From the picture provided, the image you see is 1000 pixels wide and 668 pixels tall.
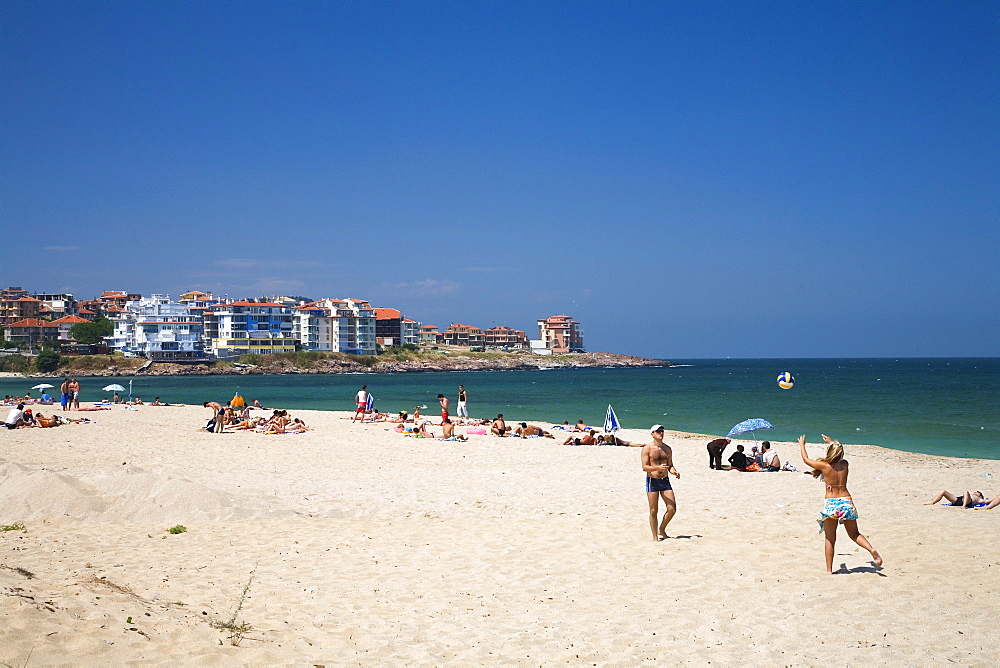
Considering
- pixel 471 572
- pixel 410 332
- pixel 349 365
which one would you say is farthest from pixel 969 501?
pixel 410 332

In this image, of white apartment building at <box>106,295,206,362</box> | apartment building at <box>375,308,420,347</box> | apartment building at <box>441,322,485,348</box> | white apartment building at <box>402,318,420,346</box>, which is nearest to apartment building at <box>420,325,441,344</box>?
apartment building at <box>441,322,485,348</box>

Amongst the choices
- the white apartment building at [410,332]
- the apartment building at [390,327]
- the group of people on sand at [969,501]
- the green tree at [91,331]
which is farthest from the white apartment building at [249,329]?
the group of people on sand at [969,501]

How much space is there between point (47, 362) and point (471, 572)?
358 feet

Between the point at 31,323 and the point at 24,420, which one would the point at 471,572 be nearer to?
the point at 24,420

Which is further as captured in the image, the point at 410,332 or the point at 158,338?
the point at 410,332

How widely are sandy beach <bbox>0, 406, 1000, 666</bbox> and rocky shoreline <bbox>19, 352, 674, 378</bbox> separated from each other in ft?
321

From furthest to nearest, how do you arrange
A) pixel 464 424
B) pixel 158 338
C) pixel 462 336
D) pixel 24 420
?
1. pixel 462 336
2. pixel 158 338
3. pixel 464 424
4. pixel 24 420

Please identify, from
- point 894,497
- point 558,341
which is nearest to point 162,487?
point 894,497

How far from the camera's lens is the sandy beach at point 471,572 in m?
5.77

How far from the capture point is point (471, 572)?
808 cm

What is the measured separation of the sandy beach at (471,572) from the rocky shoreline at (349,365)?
97.7 metres

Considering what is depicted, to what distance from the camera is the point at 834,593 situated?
7363mm

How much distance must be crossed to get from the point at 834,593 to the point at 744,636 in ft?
5.46

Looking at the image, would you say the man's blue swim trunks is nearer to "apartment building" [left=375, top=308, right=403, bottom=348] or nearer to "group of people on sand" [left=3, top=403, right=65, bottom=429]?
"group of people on sand" [left=3, top=403, right=65, bottom=429]
